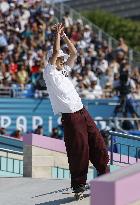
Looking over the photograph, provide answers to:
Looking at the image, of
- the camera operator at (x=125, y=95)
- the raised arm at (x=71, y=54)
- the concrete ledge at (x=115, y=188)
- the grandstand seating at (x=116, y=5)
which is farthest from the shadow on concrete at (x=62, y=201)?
the grandstand seating at (x=116, y=5)

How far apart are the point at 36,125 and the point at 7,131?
867mm

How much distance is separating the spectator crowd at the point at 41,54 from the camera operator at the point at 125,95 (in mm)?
266

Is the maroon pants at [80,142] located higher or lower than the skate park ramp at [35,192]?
higher

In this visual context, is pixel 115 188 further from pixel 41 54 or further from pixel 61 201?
pixel 41 54

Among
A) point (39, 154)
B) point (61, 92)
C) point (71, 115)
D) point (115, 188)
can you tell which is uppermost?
point (61, 92)

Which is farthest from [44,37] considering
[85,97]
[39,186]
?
[39,186]

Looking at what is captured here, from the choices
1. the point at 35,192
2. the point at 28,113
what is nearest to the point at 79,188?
the point at 35,192

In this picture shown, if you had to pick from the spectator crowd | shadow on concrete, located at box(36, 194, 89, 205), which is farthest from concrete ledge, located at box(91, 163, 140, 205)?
the spectator crowd

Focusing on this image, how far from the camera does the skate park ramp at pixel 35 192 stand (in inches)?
325

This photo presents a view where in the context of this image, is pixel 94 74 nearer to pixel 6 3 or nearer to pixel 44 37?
pixel 44 37

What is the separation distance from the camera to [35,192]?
899cm

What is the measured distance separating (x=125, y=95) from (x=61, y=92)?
484 inches

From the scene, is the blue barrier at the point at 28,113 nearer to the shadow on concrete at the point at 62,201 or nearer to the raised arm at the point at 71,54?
the raised arm at the point at 71,54

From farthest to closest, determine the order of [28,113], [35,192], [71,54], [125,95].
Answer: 1. [125,95]
2. [28,113]
3. [35,192]
4. [71,54]
